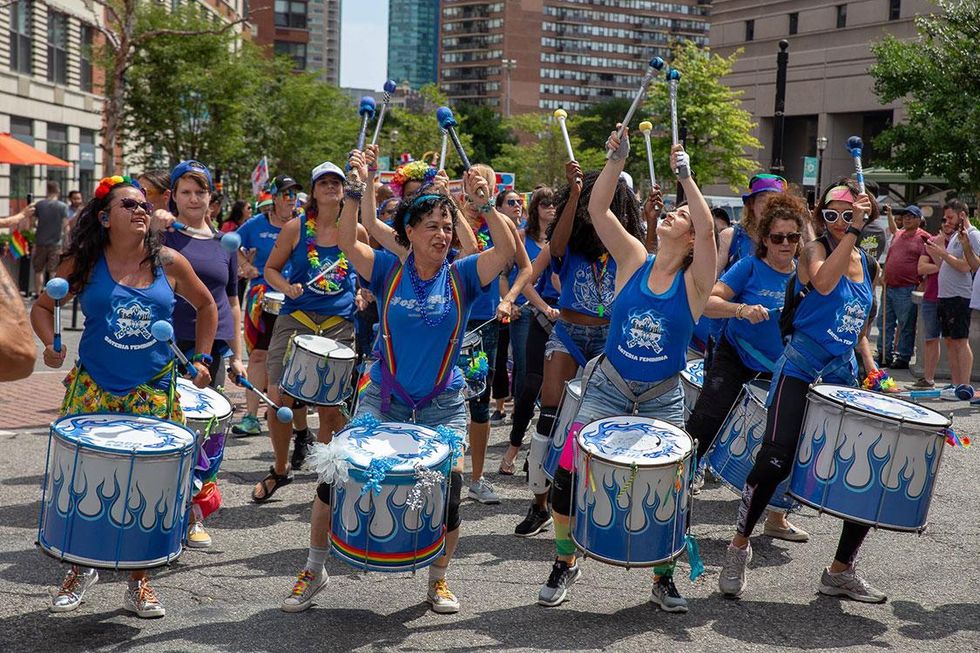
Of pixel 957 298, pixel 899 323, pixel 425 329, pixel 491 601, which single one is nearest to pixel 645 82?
pixel 425 329

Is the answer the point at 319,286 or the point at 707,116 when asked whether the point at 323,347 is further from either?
the point at 707,116

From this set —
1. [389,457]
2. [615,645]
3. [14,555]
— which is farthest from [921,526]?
[14,555]

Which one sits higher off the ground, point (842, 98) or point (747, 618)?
point (842, 98)

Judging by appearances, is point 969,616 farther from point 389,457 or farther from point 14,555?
point 14,555

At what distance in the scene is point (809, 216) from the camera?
6070 millimetres

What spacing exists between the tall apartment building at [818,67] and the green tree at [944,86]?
2842 cm

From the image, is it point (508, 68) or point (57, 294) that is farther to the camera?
point (508, 68)

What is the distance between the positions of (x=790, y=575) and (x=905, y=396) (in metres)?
1.11

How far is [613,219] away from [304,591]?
7.26 ft

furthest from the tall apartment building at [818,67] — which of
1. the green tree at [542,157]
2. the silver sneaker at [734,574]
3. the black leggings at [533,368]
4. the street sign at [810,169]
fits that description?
the silver sneaker at [734,574]

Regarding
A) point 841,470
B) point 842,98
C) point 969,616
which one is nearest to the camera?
point 841,470

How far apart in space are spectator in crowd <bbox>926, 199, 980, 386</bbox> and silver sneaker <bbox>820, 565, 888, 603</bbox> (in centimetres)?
754

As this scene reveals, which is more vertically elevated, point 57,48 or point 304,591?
point 57,48

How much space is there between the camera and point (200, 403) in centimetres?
586
